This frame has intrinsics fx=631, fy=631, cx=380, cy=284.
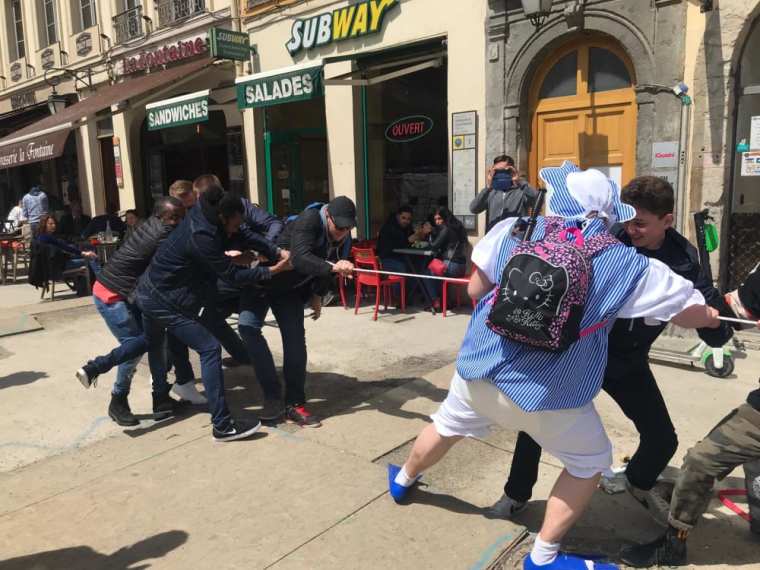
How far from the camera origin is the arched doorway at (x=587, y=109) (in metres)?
6.81

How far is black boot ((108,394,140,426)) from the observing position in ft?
14.4

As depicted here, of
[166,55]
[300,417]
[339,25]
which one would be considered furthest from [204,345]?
[166,55]

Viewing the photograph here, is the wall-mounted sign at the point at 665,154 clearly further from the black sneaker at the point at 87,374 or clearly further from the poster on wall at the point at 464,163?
the black sneaker at the point at 87,374

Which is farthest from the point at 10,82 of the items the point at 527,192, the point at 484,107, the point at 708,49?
the point at 708,49

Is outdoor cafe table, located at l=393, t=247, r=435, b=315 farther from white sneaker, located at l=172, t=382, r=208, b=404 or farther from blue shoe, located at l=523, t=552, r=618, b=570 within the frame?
blue shoe, located at l=523, t=552, r=618, b=570

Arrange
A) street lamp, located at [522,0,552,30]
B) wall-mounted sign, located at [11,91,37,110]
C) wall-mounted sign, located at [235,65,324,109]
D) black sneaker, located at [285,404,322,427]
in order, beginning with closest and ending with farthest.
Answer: black sneaker, located at [285,404,322,427] < street lamp, located at [522,0,552,30] < wall-mounted sign, located at [235,65,324,109] < wall-mounted sign, located at [11,91,37,110]

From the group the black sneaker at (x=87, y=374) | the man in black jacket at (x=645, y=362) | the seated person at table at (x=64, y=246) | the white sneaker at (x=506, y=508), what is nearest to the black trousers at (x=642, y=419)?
the man in black jacket at (x=645, y=362)

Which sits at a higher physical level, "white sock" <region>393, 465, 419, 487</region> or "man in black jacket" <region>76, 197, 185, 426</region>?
"man in black jacket" <region>76, 197, 185, 426</region>

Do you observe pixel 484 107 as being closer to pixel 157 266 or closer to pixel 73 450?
pixel 157 266

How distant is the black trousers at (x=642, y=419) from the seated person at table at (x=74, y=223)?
1180cm

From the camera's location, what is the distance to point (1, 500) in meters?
3.41

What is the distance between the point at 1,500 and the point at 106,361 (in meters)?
1.12

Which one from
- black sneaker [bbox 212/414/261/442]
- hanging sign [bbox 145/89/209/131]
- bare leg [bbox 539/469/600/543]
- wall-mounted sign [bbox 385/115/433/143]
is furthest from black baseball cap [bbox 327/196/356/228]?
hanging sign [bbox 145/89/209/131]

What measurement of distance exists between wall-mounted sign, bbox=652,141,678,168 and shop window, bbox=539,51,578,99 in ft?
4.19
